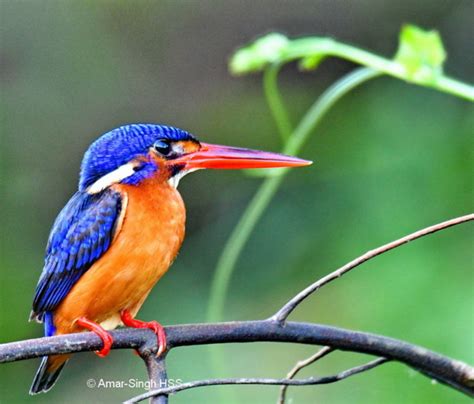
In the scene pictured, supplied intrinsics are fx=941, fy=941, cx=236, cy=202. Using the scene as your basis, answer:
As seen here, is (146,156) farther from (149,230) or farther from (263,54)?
(263,54)

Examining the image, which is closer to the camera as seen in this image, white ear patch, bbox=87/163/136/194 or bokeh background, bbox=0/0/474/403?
white ear patch, bbox=87/163/136/194

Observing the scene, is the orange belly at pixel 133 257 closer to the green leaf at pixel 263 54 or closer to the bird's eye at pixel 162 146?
the bird's eye at pixel 162 146

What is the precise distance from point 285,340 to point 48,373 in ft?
3.59

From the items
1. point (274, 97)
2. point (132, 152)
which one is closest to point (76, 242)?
point (132, 152)

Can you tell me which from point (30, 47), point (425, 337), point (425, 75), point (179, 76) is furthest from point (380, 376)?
point (30, 47)

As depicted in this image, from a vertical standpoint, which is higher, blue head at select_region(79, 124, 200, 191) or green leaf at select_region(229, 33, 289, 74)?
green leaf at select_region(229, 33, 289, 74)

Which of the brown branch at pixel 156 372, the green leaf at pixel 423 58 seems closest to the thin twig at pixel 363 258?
the brown branch at pixel 156 372

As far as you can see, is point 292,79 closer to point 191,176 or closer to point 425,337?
point 191,176

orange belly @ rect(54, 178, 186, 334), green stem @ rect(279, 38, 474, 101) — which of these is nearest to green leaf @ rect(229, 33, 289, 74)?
green stem @ rect(279, 38, 474, 101)

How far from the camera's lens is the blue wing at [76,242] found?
2.39m

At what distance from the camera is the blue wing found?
2395 millimetres

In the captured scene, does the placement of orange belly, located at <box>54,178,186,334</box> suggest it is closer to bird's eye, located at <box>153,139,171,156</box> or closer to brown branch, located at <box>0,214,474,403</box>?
bird's eye, located at <box>153,139,171,156</box>

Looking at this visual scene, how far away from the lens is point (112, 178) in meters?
2.44

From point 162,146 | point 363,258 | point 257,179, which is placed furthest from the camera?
point 257,179
